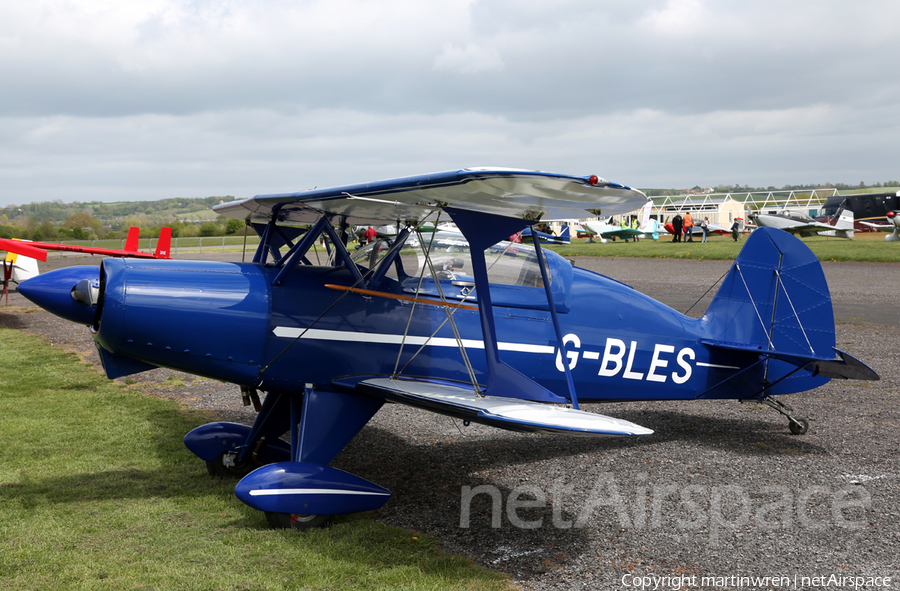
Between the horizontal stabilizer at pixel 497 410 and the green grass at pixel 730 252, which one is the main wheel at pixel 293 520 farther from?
the green grass at pixel 730 252

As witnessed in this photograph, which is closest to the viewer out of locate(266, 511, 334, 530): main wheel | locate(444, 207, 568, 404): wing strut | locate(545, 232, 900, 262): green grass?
locate(266, 511, 334, 530): main wheel

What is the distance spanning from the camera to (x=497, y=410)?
4102mm

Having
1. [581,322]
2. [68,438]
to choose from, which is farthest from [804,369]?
[68,438]

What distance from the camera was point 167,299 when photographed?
15.0 feet

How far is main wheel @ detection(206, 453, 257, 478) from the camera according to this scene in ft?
18.2

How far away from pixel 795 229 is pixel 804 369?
128ft

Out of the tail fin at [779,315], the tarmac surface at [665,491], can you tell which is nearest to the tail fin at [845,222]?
the tarmac surface at [665,491]

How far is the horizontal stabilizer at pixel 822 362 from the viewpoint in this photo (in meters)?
6.18

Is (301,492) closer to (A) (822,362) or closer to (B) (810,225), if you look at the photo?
(A) (822,362)

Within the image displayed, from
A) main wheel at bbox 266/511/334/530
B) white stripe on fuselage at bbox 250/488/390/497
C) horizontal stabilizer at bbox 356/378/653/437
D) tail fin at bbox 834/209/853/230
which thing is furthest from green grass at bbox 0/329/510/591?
tail fin at bbox 834/209/853/230

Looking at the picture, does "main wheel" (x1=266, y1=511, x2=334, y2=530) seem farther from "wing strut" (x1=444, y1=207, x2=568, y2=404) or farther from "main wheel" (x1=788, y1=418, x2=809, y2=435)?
"main wheel" (x1=788, y1=418, x2=809, y2=435)

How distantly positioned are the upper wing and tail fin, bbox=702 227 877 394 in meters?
2.55

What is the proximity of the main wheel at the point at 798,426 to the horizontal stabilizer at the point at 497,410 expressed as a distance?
3.22 meters

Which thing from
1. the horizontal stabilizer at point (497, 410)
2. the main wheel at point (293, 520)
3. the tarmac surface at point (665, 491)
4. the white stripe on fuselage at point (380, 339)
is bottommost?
the tarmac surface at point (665, 491)
